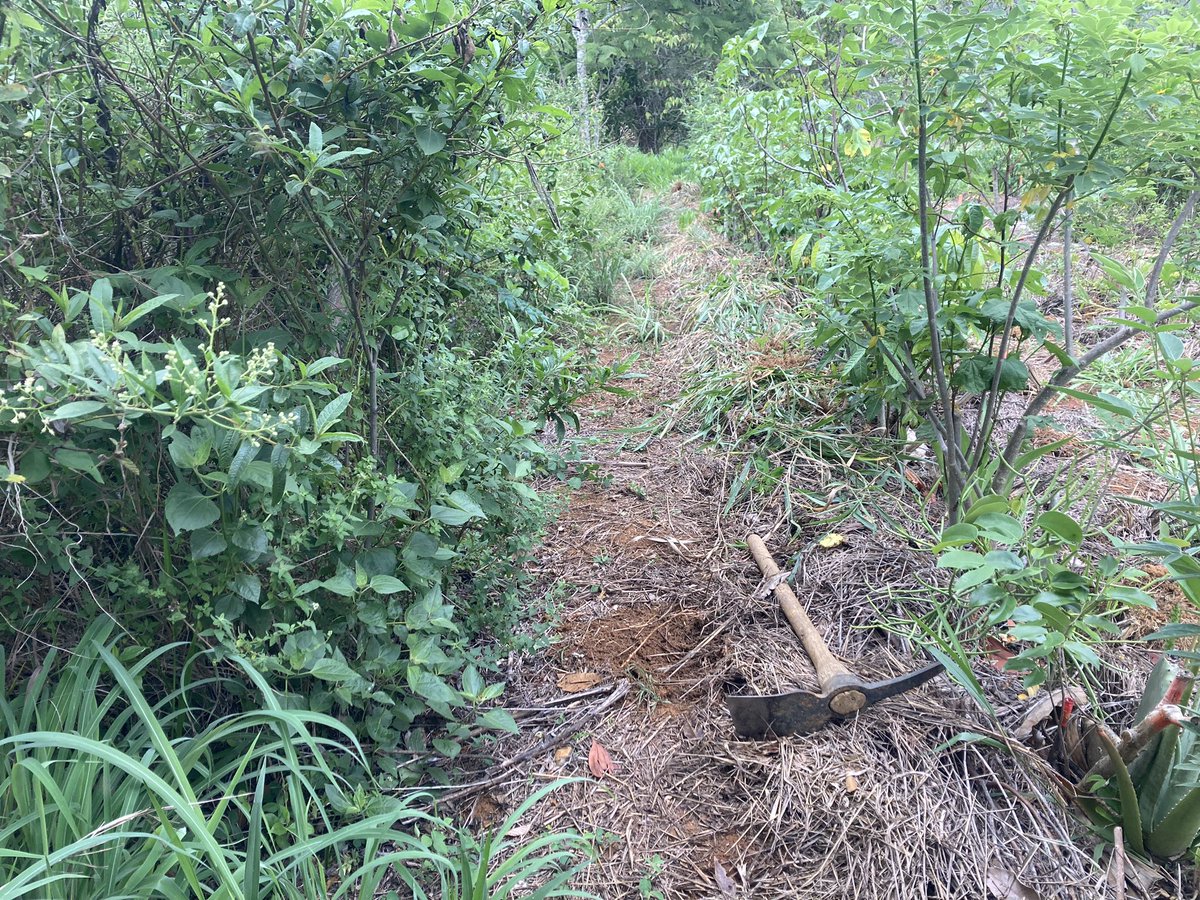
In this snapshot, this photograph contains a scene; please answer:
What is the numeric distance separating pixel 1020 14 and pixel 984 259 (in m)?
0.98

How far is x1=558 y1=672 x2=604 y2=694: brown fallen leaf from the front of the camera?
2.01 meters

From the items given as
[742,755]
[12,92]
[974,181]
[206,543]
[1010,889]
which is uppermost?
[12,92]

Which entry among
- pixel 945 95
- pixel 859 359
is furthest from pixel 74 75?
pixel 859 359

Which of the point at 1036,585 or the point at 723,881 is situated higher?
the point at 1036,585

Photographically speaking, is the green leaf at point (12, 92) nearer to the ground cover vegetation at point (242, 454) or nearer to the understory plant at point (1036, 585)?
the ground cover vegetation at point (242, 454)

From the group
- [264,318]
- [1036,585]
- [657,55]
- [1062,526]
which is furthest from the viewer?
[657,55]

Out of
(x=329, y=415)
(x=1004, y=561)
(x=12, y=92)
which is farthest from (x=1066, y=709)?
(x=12, y=92)

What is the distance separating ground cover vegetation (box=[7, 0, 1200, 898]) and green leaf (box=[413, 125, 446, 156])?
0.04 feet

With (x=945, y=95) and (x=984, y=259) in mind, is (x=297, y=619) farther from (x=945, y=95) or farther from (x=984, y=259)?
(x=984, y=259)

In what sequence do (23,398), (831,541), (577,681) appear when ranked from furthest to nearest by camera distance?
1. (831,541)
2. (577,681)
3. (23,398)

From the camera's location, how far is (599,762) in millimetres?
1804

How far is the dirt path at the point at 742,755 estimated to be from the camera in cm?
151

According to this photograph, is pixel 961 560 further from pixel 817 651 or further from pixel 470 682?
pixel 470 682

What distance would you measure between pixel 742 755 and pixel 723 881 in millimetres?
303
